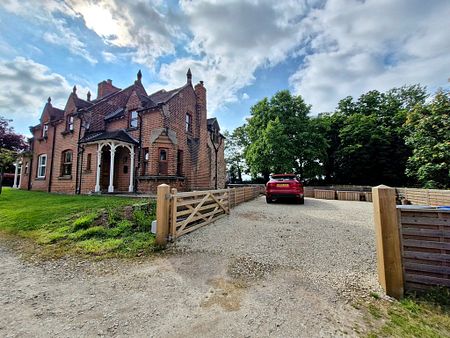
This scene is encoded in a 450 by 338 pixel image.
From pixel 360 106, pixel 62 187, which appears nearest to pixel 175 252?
pixel 62 187

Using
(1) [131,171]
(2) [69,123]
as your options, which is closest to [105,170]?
(1) [131,171]

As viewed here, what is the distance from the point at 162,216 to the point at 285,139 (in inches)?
781

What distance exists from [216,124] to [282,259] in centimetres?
1832

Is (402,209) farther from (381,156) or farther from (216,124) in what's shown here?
(381,156)

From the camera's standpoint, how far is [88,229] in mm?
5758

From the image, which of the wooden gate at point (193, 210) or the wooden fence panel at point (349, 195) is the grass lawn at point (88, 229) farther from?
the wooden fence panel at point (349, 195)

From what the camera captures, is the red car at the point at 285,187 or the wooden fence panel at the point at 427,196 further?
the red car at the point at 285,187

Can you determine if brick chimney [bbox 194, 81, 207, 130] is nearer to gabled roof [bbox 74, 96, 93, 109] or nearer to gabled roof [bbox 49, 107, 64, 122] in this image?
gabled roof [bbox 74, 96, 93, 109]

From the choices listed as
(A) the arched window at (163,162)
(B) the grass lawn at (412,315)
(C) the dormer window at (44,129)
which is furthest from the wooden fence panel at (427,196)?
(C) the dormer window at (44,129)

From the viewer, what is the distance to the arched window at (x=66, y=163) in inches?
600

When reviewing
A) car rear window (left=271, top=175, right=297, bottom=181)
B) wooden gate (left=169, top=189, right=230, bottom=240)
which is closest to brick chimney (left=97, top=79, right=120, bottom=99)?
wooden gate (left=169, top=189, right=230, bottom=240)

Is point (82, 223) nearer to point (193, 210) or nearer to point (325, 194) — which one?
A: point (193, 210)

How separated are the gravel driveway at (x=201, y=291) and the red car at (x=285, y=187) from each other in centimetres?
586

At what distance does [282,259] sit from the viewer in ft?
13.5
